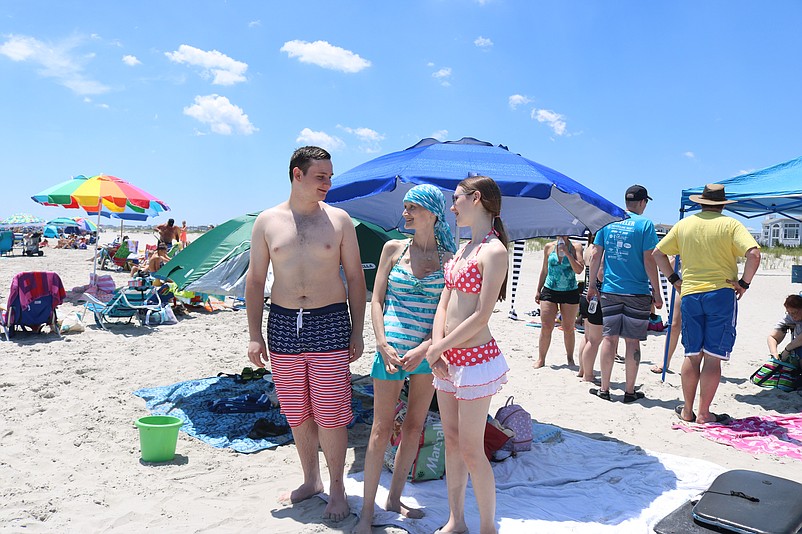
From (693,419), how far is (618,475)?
66.9 inches

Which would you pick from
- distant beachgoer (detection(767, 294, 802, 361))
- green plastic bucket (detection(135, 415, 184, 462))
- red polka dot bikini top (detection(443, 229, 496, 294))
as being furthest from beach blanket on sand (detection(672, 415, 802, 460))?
green plastic bucket (detection(135, 415, 184, 462))

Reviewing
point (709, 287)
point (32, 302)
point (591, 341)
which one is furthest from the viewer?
point (32, 302)

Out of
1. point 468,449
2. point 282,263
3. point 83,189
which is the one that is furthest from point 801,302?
point 83,189

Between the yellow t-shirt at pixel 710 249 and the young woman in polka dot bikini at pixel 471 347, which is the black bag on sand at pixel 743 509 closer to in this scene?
the young woman in polka dot bikini at pixel 471 347

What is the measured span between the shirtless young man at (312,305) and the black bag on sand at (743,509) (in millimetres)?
1866

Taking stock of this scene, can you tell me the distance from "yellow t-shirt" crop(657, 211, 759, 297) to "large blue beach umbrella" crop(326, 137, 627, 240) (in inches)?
32.1

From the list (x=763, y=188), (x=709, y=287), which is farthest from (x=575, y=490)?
(x=763, y=188)

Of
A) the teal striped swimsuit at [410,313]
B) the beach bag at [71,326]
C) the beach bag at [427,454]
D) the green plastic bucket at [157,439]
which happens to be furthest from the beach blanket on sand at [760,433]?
the beach bag at [71,326]

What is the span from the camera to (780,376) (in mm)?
6176

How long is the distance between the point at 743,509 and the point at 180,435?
12.6 ft

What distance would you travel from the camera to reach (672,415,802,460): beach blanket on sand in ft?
15.1

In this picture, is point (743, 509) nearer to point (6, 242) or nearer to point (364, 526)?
point (364, 526)

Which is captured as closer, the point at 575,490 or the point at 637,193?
the point at 575,490

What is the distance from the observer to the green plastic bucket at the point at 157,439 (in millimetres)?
3971
